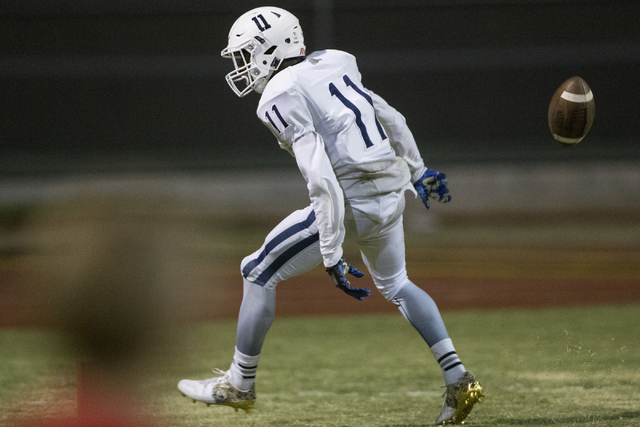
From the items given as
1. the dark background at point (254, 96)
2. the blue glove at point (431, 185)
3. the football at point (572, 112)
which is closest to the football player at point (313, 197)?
the blue glove at point (431, 185)

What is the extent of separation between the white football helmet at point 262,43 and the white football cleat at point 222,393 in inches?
47.2

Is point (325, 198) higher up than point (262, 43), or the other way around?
point (262, 43)

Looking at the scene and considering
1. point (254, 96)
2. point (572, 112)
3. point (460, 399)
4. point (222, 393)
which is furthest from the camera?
point (254, 96)

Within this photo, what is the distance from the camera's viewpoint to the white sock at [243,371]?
3146 millimetres

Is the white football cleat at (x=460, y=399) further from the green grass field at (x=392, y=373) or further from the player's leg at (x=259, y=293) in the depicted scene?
the player's leg at (x=259, y=293)

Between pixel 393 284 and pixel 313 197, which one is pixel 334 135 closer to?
pixel 313 197

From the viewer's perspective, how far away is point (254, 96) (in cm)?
1000

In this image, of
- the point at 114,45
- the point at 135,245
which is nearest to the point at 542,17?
the point at 114,45

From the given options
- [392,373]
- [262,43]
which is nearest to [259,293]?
[262,43]

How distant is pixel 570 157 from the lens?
32.0 feet

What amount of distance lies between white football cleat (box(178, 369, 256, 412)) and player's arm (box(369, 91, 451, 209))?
114 cm

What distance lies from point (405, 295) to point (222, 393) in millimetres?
850

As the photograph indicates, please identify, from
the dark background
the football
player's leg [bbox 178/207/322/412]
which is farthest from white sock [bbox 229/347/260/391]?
the dark background

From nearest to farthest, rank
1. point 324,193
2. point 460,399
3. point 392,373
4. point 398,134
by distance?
point 324,193
point 460,399
point 398,134
point 392,373
